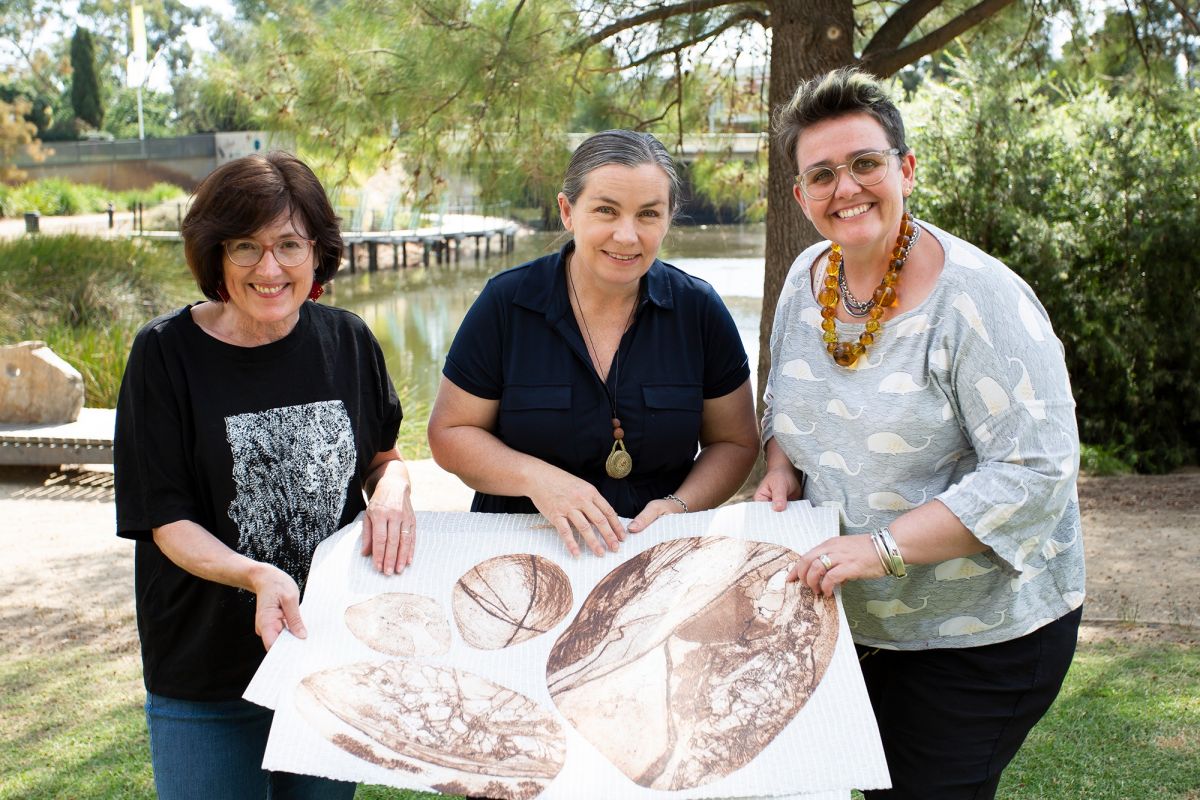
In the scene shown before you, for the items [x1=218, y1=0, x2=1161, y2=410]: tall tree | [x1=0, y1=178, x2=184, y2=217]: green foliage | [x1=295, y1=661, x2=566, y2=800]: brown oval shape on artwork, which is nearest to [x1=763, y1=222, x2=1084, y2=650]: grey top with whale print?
[x1=295, y1=661, x2=566, y2=800]: brown oval shape on artwork

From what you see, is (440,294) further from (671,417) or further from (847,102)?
(847,102)

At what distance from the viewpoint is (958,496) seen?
5.54 feet

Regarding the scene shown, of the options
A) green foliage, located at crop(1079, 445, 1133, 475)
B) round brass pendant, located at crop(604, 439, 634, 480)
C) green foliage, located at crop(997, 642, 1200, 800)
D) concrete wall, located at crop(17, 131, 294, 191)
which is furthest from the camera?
concrete wall, located at crop(17, 131, 294, 191)

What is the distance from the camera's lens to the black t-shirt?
1.83 meters

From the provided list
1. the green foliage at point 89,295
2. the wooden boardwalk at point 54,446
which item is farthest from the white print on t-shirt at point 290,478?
the green foliage at point 89,295

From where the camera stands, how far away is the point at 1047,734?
3.44 meters

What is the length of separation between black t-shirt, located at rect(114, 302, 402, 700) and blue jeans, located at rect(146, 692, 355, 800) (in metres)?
0.04

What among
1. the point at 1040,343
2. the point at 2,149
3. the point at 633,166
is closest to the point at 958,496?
the point at 1040,343

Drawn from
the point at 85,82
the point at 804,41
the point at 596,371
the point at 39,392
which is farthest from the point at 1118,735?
the point at 85,82

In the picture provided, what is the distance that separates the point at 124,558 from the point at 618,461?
15.6 feet

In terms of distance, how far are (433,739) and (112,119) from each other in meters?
65.6

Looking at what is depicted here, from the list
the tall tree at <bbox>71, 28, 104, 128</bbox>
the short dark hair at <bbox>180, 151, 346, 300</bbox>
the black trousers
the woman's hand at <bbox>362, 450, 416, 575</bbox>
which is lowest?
the black trousers

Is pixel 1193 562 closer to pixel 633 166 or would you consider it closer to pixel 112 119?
pixel 633 166

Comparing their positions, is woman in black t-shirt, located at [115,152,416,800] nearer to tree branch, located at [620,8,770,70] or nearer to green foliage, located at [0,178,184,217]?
tree branch, located at [620,8,770,70]
